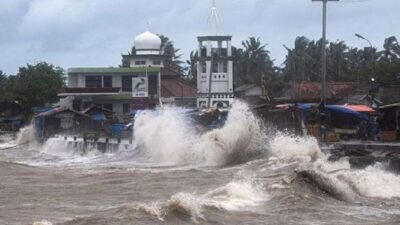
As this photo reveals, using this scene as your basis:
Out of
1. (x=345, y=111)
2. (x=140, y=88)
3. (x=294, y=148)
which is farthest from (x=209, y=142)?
(x=140, y=88)

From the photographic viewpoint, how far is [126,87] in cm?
6619

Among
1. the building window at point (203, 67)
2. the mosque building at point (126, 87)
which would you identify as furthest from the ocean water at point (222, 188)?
the building window at point (203, 67)

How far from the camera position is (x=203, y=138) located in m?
32.7

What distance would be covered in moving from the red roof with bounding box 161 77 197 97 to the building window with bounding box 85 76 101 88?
234 inches

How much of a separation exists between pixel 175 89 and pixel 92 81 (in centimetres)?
840

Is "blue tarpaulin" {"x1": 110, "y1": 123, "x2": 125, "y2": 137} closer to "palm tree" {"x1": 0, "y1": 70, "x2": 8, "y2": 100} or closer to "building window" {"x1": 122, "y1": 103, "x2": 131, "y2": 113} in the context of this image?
"building window" {"x1": 122, "y1": 103, "x2": 131, "y2": 113}

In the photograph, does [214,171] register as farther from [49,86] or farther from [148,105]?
[49,86]

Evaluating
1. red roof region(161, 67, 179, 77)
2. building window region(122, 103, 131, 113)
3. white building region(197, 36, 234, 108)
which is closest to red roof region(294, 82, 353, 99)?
white building region(197, 36, 234, 108)

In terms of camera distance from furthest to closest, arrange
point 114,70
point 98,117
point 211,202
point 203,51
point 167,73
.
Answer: point 167,73
point 203,51
point 114,70
point 98,117
point 211,202

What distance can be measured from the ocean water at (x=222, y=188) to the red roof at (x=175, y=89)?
3253cm

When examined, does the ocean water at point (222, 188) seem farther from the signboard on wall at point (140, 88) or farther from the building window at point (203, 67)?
the building window at point (203, 67)

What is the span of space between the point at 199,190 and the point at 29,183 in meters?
6.25

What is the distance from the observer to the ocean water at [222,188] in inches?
537

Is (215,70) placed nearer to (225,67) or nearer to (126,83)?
(225,67)
